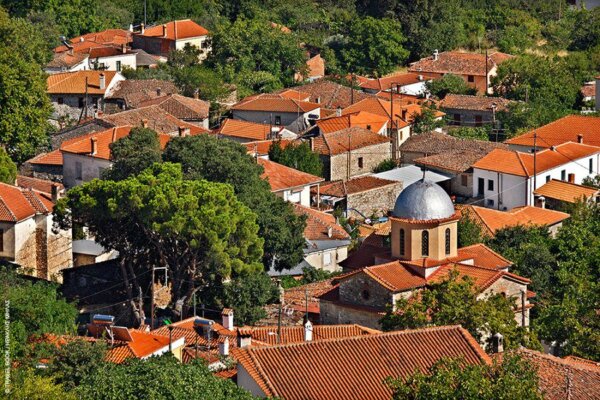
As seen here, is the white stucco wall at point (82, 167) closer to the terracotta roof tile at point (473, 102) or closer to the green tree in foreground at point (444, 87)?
the terracotta roof tile at point (473, 102)

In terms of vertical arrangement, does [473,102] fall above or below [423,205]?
below

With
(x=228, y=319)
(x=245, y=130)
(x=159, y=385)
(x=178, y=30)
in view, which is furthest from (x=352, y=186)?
(x=159, y=385)

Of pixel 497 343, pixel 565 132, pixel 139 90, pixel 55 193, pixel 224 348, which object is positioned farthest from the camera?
pixel 139 90

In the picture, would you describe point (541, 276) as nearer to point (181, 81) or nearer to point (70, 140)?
point (70, 140)

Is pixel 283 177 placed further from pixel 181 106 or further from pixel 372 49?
pixel 372 49

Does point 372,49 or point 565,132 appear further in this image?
point 372,49

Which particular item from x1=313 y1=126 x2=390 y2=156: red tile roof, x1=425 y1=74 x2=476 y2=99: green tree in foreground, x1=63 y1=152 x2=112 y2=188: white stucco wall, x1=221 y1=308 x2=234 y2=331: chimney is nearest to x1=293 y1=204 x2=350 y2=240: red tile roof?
x1=63 y1=152 x2=112 y2=188: white stucco wall

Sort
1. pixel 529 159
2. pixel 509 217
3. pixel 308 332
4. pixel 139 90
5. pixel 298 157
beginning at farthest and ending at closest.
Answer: pixel 139 90 < pixel 298 157 < pixel 529 159 < pixel 509 217 < pixel 308 332
